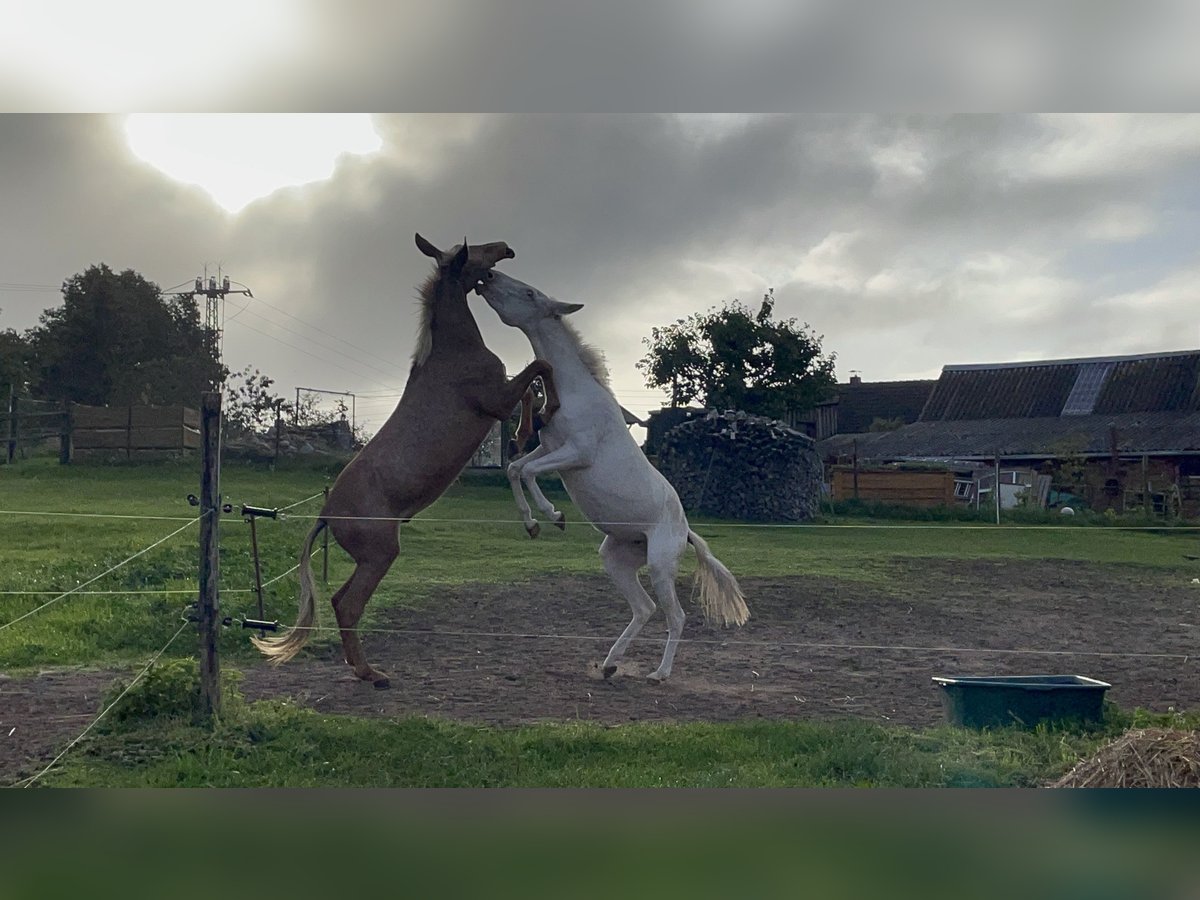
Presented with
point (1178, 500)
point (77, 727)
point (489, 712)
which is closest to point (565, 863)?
point (489, 712)

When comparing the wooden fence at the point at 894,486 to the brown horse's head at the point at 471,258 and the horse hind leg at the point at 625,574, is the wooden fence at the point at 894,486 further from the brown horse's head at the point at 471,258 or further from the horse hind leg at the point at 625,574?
the brown horse's head at the point at 471,258

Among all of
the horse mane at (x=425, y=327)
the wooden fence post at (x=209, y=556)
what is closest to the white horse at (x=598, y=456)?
the horse mane at (x=425, y=327)

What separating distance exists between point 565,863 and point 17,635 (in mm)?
4596

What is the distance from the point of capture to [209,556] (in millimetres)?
5465

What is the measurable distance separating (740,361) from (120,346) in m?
4.48

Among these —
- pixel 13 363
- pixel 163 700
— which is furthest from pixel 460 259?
pixel 13 363

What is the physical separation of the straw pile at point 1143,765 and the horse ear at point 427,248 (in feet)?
12.5

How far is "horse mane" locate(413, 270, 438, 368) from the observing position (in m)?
5.98

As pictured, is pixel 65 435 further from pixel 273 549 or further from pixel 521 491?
pixel 521 491

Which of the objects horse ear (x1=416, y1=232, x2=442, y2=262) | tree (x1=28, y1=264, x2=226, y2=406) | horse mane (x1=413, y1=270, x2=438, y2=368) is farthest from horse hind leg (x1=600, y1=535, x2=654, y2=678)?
tree (x1=28, y1=264, x2=226, y2=406)

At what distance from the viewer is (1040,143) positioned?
8.25 meters

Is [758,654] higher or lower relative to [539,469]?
lower

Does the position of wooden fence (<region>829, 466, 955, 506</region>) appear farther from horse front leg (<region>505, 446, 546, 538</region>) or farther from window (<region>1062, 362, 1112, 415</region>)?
horse front leg (<region>505, 446, 546, 538</region>)

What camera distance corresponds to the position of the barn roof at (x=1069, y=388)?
8352 mm
